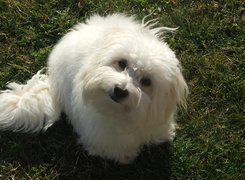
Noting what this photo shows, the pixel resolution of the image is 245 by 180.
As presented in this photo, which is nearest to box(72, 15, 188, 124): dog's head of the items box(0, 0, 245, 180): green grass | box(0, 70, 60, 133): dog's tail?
box(0, 70, 60, 133): dog's tail

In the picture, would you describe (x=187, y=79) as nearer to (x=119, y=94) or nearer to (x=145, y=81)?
(x=145, y=81)

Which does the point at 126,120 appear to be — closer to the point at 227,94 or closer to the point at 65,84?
the point at 65,84

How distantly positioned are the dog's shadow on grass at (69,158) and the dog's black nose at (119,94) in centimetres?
113

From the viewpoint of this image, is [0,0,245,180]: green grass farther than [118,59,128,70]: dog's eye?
Yes

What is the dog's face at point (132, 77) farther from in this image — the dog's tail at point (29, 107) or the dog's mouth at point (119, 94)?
the dog's tail at point (29, 107)

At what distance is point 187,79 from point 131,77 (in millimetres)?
1527

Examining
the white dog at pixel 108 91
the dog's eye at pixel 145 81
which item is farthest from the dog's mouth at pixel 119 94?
the dog's eye at pixel 145 81

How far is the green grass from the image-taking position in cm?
422

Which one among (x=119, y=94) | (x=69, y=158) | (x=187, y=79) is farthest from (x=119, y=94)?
(x=187, y=79)

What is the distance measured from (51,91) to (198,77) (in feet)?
4.97

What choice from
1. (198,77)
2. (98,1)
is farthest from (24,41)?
(198,77)

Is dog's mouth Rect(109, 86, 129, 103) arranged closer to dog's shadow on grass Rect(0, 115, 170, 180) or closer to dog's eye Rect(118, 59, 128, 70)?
dog's eye Rect(118, 59, 128, 70)

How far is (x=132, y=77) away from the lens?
334 centimetres

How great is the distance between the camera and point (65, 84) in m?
3.94
